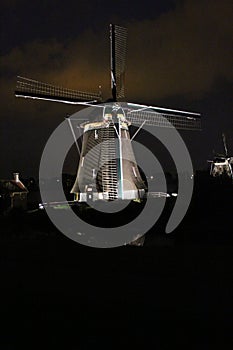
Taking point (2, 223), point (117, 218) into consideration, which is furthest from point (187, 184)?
point (2, 223)

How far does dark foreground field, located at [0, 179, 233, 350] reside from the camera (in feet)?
15.2

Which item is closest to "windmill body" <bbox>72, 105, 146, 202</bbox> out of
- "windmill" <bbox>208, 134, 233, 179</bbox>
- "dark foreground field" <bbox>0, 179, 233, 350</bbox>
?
"dark foreground field" <bbox>0, 179, 233, 350</bbox>

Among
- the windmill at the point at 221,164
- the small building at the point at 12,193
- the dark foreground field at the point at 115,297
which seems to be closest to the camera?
the dark foreground field at the point at 115,297

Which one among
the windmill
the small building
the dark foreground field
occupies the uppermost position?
the windmill

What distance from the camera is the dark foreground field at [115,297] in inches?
183

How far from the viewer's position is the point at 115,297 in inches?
239

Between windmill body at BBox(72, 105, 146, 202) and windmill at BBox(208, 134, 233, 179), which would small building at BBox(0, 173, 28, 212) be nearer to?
windmill body at BBox(72, 105, 146, 202)

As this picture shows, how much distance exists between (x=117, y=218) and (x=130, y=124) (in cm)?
737

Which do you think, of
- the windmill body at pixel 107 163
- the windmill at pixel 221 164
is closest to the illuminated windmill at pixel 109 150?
the windmill body at pixel 107 163

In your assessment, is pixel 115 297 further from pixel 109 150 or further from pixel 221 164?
pixel 221 164

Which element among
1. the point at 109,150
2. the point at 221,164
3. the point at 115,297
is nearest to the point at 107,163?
the point at 109,150

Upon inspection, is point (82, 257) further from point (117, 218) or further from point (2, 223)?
point (117, 218)

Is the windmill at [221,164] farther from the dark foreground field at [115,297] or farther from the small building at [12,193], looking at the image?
the dark foreground field at [115,297]

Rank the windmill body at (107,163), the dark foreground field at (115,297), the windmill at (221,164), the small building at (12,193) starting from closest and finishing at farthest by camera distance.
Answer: the dark foreground field at (115,297), the windmill body at (107,163), the small building at (12,193), the windmill at (221,164)
